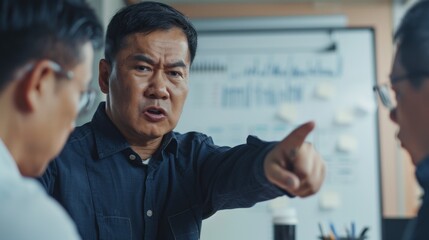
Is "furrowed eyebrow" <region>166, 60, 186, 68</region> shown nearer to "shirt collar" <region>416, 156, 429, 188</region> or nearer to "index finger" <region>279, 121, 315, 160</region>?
"index finger" <region>279, 121, 315, 160</region>

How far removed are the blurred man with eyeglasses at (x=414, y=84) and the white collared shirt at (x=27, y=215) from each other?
69cm

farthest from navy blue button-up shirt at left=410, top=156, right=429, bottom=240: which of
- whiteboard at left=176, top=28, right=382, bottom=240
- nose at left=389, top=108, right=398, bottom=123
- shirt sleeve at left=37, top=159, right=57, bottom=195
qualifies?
whiteboard at left=176, top=28, right=382, bottom=240

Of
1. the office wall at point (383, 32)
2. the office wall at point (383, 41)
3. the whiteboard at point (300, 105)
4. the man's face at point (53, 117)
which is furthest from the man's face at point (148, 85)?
the office wall at point (383, 41)

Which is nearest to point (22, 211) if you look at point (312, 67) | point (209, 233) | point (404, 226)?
point (404, 226)

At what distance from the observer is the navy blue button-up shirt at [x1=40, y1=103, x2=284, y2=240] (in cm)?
134

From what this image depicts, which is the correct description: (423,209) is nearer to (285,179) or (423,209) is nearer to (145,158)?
(285,179)

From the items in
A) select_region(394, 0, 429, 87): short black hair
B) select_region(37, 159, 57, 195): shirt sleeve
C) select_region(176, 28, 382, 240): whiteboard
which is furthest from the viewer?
select_region(176, 28, 382, 240): whiteboard

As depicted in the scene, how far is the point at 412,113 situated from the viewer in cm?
113

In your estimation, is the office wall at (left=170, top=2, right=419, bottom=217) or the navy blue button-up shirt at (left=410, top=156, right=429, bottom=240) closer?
the navy blue button-up shirt at (left=410, top=156, right=429, bottom=240)

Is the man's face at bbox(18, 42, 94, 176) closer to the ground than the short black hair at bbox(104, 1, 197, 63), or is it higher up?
closer to the ground

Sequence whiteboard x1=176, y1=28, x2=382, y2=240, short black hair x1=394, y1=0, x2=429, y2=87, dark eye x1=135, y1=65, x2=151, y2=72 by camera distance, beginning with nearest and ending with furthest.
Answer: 1. short black hair x1=394, y1=0, x2=429, y2=87
2. dark eye x1=135, y1=65, x2=151, y2=72
3. whiteboard x1=176, y1=28, x2=382, y2=240

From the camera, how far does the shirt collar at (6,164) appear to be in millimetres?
743

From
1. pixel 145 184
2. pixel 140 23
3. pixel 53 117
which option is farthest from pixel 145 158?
pixel 53 117

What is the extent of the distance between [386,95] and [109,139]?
712mm
